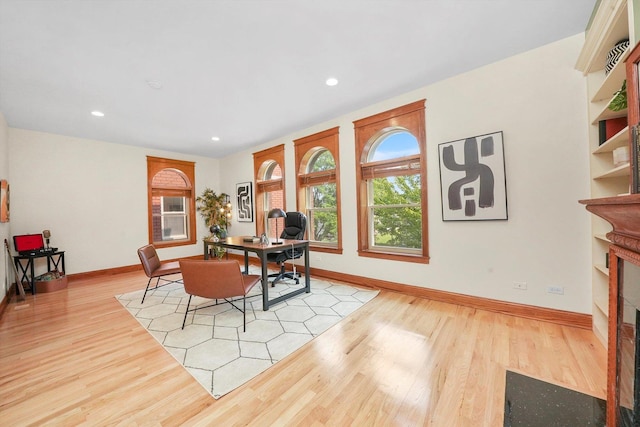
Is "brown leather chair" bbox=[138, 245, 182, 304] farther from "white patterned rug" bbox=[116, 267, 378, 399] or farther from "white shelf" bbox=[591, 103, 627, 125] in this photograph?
"white shelf" bbox=[591, 103, 627, 125]

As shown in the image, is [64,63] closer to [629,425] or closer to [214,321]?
[214,321]

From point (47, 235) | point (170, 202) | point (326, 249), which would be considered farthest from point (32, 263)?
point (326, 249)

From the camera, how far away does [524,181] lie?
2537mm

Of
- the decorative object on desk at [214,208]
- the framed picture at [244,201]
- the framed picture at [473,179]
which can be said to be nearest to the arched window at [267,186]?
the framed picture at [244,201]

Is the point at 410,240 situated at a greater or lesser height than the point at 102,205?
lesser

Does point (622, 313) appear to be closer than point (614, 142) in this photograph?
Yes

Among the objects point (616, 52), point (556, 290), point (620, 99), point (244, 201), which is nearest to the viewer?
point (620, 99)

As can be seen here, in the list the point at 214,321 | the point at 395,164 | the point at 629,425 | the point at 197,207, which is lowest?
the point at 214,321

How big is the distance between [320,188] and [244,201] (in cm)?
226

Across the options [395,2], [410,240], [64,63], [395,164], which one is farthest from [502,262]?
[64,63]

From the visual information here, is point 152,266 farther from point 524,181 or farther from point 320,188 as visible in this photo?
point 524,181

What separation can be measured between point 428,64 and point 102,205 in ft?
20.1

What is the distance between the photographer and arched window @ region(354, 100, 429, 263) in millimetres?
3283

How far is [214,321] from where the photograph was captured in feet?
8.78
